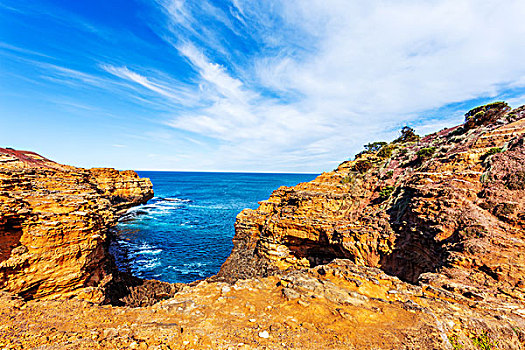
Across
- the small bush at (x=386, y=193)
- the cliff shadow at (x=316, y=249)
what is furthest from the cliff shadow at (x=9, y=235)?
the small bush at (x=386, y=193)

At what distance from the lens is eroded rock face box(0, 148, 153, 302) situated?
427 inches

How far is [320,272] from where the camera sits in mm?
9938

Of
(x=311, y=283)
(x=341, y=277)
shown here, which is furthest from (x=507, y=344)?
(x=311, y=283)

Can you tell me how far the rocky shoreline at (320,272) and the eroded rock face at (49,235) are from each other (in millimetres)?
58

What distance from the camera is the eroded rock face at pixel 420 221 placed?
31.1 ft

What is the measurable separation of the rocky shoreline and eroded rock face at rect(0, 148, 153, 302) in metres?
0.06

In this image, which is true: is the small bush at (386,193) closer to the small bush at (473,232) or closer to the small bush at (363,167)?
the small bush at (363,167)

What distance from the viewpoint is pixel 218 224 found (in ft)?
143

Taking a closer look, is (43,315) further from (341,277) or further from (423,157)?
(423,157)

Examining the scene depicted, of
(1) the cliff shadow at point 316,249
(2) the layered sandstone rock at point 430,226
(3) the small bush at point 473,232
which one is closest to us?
(2) the layered sandstone rock at point 430,226

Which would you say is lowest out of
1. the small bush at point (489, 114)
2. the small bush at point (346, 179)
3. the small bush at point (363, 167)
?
the small bush at point (346, 179)

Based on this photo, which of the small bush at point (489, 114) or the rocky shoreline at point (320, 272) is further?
the small bush at point (489, 114)

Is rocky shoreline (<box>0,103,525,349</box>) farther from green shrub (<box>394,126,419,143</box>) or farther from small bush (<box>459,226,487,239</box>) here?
green shrub (<box>394,126,419,143</box>)

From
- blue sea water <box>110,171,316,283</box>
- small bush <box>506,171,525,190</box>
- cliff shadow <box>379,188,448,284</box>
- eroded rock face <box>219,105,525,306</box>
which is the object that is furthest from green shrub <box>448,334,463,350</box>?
blue sea water <box>110,171,316,283</box>
